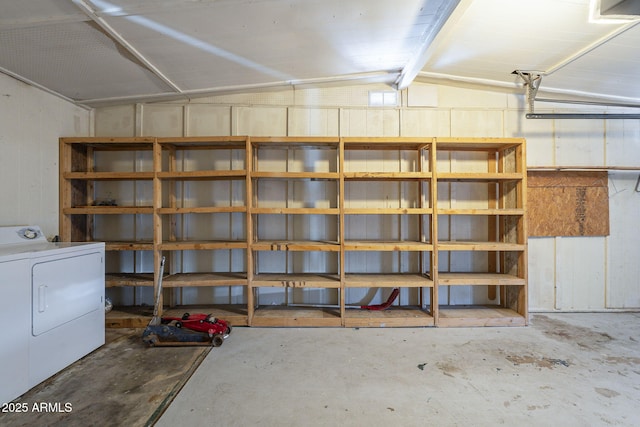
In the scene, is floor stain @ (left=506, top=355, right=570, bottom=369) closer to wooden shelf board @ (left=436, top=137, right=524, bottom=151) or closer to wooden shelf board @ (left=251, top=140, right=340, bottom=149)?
wooden shelf board @ (left=436, top=137, right=524, bottom=151)

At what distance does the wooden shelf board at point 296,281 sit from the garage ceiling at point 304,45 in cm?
215

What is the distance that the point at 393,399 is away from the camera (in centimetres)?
181

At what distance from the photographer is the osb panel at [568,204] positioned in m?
3.34

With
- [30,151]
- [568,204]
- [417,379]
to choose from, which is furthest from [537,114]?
[30,151]

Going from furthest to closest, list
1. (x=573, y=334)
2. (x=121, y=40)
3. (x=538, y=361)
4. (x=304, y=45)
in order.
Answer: (x=573, y=334), (x=304, y=45), (x=538, y=361), (x=121, y=40)

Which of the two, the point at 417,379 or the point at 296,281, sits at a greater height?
the point at 296,281

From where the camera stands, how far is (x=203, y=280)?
2906mm

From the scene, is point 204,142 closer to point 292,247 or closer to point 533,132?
point 292,247

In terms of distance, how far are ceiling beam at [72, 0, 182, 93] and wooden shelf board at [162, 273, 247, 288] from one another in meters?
2.06

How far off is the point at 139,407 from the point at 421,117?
12.3 feet

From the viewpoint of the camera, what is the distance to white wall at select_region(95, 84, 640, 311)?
3.33 m

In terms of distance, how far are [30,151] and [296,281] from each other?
2826 mm

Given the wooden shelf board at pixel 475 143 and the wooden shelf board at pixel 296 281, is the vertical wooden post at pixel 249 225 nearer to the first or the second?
the wooden shelf board at pixel 296 281

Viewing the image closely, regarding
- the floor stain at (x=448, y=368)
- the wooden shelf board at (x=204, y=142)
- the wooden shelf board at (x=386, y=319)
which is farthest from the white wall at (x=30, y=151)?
the floor stain at (x=448, y=368)
